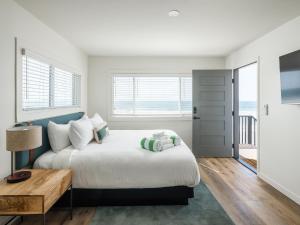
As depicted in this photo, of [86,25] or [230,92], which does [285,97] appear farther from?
[86,25]

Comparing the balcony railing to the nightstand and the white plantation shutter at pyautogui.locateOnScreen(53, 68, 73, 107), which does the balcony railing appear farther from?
the nightstand

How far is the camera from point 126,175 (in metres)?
2.44

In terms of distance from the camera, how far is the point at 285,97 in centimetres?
268

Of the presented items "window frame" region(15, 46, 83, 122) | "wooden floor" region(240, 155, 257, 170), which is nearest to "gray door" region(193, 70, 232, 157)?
"wooden floor" region(240, 155, 257, 170)

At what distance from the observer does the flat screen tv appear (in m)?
2.45

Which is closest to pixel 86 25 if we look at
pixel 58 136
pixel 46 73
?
pixel 46 73

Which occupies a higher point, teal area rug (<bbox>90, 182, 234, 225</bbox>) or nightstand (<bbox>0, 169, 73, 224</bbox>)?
nightstand (<bbox>0, 169, 73, 224</bbox>)

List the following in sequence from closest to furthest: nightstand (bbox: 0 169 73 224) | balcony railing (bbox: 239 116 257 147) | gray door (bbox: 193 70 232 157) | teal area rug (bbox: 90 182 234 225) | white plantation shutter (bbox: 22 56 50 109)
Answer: nightstand (bbox: 0 169 73 224) → teal area rug (bbox: 90 182 234 225) → white plantation shutter (bbox: 22 56 50 109) → gray door (bbox: 193 70 232 157) → balcony railing (bbox: 239 116 257 147)

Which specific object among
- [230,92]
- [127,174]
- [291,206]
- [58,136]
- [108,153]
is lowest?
[291,206]

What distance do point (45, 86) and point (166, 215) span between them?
2.49 meters

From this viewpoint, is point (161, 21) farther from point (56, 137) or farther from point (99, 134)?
point (56, 137)

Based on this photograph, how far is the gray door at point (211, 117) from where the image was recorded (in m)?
4.76

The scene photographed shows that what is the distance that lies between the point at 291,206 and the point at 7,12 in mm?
4046

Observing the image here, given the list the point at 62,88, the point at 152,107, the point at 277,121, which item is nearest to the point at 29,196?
the point at 62,88
